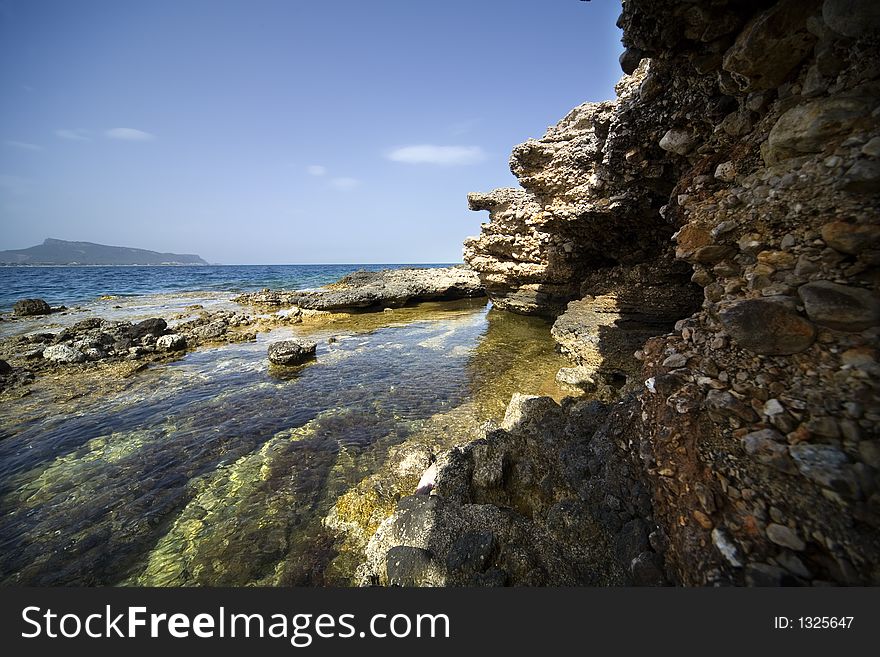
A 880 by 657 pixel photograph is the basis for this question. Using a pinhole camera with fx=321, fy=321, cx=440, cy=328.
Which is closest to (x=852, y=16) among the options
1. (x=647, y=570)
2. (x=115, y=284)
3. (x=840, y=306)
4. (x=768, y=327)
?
(x=840, y=306)

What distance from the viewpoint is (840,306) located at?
252 cm

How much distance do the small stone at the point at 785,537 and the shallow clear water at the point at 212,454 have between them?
4.69 meters

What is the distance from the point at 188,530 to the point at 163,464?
2.23 meters

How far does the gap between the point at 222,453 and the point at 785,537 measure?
854cm

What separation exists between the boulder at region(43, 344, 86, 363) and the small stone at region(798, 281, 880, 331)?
19700 millimetres

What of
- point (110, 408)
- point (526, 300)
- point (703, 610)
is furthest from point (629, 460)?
Answer: point (526, 300)

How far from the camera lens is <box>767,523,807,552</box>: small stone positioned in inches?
86.1

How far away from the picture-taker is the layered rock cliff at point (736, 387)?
7.68 ft

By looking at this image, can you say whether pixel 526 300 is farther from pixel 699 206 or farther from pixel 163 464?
pixel 163 464

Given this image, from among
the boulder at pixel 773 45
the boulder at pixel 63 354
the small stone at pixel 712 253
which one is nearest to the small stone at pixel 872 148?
the boulder at pixel 773 45

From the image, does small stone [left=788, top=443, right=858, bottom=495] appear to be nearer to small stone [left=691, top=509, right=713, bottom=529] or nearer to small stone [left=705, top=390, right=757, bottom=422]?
small stone [left=705, top=390, right=757, bottom=422]

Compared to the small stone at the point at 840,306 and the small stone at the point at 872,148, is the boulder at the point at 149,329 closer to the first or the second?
the small stone at the point at 840,306

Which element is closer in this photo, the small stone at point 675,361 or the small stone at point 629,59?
the small stone at point 675,361

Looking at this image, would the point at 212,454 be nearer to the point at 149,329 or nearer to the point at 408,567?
the point at 408,567
